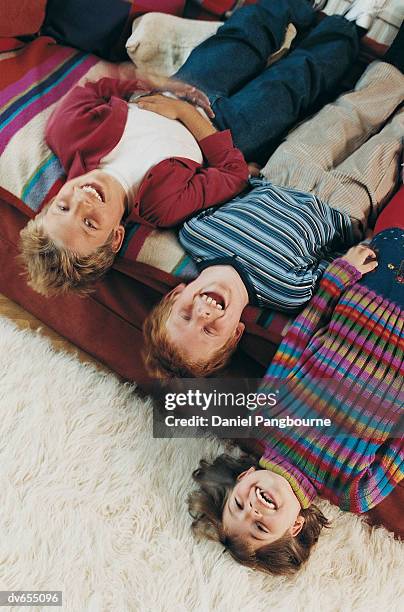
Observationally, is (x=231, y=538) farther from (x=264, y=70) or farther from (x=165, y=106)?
(x=264, y=70)

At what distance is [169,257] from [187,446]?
0.34 metres

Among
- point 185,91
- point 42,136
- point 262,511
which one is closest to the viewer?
point 262,511

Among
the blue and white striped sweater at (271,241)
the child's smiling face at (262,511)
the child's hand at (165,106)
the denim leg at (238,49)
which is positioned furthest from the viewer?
the denim leg at (238,49)

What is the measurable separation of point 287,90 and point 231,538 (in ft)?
3.02

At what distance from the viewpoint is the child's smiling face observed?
897 millimetres

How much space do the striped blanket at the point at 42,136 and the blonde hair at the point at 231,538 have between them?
0.79 feet

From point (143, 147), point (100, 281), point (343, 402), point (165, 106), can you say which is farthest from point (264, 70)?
point (343, 402)

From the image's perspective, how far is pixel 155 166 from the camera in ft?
3.51

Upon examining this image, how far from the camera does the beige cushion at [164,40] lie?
52.0 inches

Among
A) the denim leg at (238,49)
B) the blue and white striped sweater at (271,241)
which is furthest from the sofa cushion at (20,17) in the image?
the blue and white striped sweater at (271,241)

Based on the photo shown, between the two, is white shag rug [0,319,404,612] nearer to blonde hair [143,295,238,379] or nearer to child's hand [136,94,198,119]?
blonde hair [143,295,238,379]

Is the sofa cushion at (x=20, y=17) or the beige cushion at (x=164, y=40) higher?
the beige cushion at (x=164, y=40)

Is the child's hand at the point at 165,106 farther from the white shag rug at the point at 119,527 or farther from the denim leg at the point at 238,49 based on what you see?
the white shag rug at the point at 119,527

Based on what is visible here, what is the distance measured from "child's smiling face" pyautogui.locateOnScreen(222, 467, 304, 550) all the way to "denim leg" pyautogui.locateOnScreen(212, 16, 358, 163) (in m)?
0.69
